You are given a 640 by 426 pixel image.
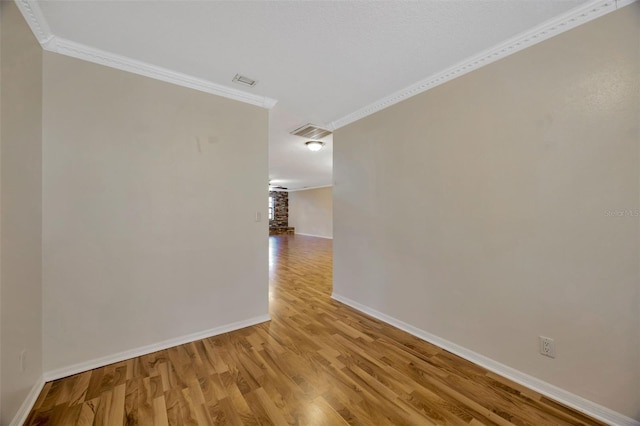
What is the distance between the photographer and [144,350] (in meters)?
2.16

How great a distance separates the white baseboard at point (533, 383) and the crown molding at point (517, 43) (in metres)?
2.37

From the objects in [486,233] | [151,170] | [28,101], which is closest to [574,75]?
[486,233]

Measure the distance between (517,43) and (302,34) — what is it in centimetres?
157

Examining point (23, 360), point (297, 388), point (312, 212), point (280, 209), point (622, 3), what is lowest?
point (297, 388)

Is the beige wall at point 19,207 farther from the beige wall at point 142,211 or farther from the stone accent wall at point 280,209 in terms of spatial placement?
the stone accent wall at point 280,209

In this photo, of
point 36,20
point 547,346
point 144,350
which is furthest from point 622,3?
point 144,350

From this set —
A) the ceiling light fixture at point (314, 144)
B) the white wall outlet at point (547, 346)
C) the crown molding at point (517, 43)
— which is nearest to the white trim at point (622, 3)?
the crown molding at point (517, 43)

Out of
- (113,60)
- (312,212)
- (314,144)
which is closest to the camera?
(113,60)

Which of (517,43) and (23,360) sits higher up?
(517,43)

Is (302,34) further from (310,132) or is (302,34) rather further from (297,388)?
(297,388)

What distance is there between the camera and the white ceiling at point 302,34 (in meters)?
1.55

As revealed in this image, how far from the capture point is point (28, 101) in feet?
5.26

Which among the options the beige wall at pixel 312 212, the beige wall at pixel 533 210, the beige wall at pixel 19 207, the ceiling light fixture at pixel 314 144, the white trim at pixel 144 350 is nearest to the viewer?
the beige wall at pixel 19 207

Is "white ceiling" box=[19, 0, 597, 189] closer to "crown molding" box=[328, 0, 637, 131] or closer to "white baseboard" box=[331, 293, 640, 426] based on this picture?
"crown molding" box=[328, 0, 637, 131]
